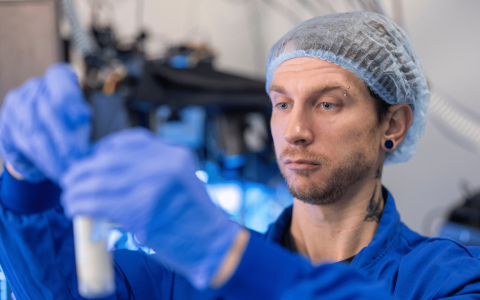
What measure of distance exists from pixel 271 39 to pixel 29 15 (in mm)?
2583

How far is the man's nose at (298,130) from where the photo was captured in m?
→ 1.00

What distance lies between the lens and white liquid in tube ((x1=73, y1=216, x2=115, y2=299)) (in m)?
0.50

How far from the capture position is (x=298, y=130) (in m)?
1.00

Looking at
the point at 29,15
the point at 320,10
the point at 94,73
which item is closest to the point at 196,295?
the point at 29,15

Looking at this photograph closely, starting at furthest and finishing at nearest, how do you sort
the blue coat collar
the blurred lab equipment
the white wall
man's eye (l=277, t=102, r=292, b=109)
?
1. the white wall
2. the blurred lab equipment
3. man's eye (l=277, t=102, r=292, b=109)
4. the blue coat collar

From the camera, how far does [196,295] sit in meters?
1.01

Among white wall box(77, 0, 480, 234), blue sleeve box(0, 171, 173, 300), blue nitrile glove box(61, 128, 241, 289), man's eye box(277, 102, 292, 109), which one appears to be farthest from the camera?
white wall box(77, 0, 480, 234)

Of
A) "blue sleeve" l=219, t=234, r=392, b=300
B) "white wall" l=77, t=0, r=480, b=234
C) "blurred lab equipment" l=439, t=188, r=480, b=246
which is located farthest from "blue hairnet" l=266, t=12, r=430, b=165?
"white wall" l=77, t=0, r=480, b=234

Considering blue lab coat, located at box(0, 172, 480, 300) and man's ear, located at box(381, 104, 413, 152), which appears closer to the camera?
blue lab coat, located at box(0, 172, 480, 300)

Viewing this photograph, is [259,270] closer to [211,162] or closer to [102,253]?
[102,253]

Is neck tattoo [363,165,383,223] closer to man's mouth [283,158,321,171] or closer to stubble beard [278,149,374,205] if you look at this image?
stubble beard [278,149,374,205]

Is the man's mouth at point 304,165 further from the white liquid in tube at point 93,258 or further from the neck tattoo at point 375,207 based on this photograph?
the white liquid in tube at point 93,258

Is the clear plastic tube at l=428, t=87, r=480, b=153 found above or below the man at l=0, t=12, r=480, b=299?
below

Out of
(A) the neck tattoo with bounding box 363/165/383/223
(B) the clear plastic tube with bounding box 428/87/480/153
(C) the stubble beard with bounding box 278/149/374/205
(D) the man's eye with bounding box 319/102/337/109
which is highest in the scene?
(D) the man's eye with bounding box 319/102/337/109
